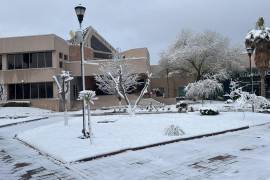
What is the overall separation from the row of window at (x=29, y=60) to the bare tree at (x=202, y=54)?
1501 cm

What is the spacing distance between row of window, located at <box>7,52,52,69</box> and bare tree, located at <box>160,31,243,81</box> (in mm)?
15010

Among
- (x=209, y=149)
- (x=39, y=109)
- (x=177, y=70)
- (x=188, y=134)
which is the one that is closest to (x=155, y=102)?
(x=177, y=70)

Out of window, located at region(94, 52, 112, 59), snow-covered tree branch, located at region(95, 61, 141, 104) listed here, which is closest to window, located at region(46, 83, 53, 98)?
snow-covered tree branch, located at region(95, 61, 141, 104)

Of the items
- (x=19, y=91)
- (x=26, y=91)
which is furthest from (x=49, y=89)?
(x=19, y=91)

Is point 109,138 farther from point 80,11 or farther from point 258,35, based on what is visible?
point 258,35

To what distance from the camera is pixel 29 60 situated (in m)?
41.9

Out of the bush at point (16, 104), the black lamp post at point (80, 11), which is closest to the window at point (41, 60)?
the bush at point (16, 104)

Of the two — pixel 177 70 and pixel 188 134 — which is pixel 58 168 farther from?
pixel 177 70

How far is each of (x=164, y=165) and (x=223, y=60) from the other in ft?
122

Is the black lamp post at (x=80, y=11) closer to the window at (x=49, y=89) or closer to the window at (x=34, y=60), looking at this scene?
the window at (x=49, y=89)

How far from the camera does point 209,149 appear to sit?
1203 centimetres

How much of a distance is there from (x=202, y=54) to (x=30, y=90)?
20.3 meters

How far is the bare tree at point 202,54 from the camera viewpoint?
146 ft

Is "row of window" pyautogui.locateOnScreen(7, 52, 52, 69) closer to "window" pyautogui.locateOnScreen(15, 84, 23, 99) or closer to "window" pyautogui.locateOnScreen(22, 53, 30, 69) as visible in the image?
"window" pyautogui.locateOnScreen(22, 53, 30, 69)
